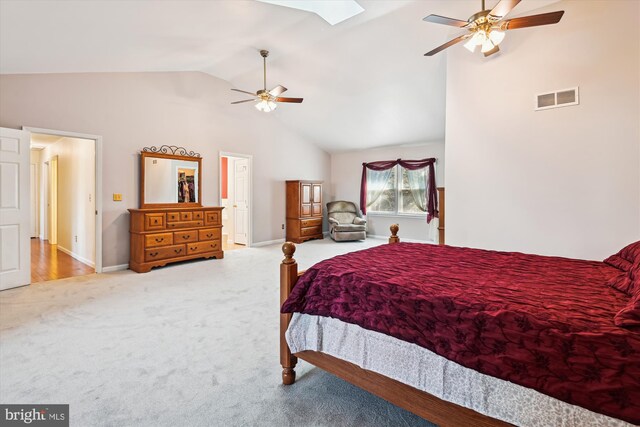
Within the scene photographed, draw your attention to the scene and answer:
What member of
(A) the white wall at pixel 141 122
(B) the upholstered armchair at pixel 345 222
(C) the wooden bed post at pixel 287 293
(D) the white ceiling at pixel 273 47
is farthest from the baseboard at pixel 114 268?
(B) the upholstered armchair at pixel 345 222

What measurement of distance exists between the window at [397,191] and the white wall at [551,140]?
3487mm

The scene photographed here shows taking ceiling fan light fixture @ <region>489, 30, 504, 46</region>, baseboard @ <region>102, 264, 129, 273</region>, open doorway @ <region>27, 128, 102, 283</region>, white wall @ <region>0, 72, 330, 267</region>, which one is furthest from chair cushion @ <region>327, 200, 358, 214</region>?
ceiling fan light fixture @ <region>489, 30, 504, 46</region>

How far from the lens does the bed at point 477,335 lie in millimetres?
971

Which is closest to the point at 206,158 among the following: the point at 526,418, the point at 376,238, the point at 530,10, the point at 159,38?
the point at 159,38

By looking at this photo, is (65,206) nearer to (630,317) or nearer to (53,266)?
(53,266)

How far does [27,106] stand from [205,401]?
14.2ft

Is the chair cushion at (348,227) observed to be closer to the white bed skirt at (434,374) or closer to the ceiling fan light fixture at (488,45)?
the ceiling fan light fixture at (488,45)

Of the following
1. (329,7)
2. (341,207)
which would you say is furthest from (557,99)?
(341,207)

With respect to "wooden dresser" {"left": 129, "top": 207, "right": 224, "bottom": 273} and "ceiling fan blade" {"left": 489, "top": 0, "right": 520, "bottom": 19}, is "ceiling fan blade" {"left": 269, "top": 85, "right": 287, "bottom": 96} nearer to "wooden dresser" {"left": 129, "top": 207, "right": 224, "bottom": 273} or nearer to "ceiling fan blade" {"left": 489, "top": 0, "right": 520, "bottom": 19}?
"wooden dresser" {"left": 129, "top": 207, "right": 224, "bottom": 273}

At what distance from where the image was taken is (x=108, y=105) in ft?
14.5

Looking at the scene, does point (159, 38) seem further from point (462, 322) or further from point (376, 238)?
point (376, 238)

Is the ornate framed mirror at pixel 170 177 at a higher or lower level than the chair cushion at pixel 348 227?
higher

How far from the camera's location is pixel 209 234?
531 centimetres

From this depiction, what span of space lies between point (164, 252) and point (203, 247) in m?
0.68
